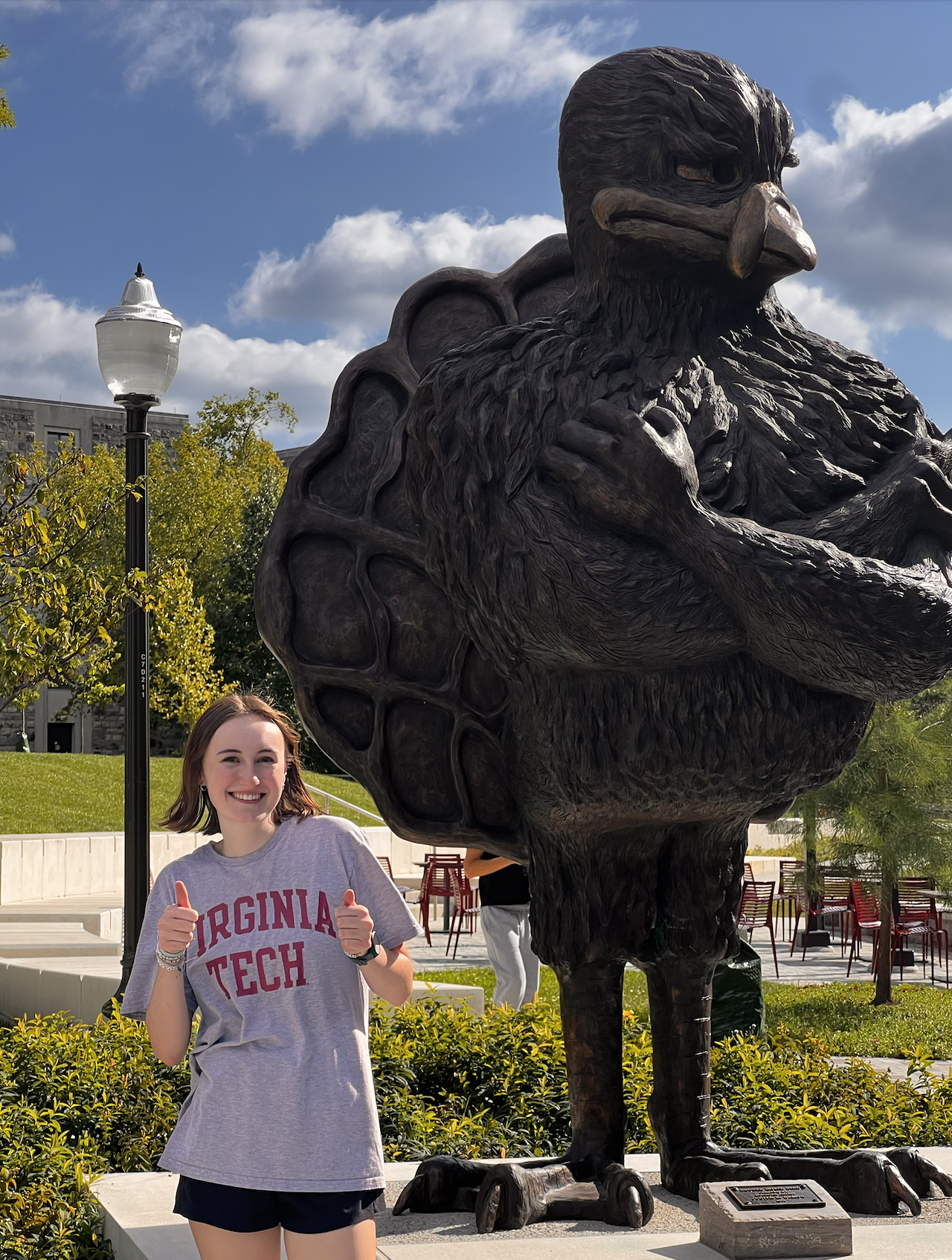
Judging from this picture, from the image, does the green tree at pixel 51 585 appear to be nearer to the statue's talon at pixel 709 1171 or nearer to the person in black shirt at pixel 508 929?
the person in black shirt at pixel 508 929

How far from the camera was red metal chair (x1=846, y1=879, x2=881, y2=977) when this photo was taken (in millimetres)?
13969

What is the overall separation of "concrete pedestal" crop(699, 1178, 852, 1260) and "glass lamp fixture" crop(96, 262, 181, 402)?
5586 mm

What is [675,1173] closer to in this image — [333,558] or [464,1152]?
[464,1152]

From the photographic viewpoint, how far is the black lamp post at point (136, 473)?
284 inches

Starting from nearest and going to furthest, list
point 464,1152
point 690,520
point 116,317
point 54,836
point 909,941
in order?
1. point 690,520
2. point 464,1152
3. point 116,317
4. point 54,836
5. point 909,941

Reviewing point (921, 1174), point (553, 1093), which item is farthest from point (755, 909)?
point (921, 1174)

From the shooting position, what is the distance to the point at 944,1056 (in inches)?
378

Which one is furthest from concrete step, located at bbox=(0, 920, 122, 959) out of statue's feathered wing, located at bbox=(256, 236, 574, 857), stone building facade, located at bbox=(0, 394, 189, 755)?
stone building facade, located at bbox=(0, 394, 189, 755)

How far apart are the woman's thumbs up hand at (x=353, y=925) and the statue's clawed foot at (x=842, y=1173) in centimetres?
171

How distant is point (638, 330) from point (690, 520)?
0.63m

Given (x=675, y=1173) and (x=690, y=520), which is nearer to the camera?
(x=690, y=520)

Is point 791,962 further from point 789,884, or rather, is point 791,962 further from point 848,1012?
point 848,1012

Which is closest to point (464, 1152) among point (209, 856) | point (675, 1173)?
point (675, 1173)

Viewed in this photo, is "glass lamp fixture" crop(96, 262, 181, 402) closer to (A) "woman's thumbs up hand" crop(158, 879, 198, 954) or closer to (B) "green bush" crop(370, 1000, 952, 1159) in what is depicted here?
(B) "green bush" crop(370, 1000, 952, 1159)
